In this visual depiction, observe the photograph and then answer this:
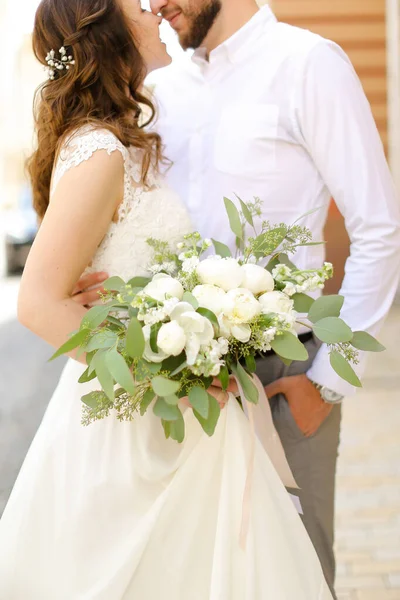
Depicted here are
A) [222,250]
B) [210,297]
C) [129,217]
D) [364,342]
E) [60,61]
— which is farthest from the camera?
[60,61]

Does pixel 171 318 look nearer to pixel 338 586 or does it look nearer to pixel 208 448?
pixel 208 448

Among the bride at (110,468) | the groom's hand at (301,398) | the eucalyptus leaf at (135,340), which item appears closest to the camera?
the eucalyptus leaf at (135,340)

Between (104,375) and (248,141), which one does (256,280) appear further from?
(248,141)

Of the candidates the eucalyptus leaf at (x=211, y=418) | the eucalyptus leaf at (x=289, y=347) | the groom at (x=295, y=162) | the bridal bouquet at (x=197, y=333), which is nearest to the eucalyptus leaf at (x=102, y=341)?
the bridal bouquet at (x=197, y=333)

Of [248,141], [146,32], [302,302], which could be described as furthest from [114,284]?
[146,32]

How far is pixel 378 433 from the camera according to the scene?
4746 millimetres

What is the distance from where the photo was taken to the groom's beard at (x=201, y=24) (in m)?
2.08

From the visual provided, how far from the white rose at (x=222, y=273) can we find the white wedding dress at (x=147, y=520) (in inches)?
11.9

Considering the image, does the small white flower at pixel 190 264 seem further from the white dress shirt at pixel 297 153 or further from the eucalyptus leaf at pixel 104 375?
the white dress shirt at pixel 297 153

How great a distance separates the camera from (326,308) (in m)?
1.53

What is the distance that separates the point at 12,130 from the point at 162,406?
1165 cm

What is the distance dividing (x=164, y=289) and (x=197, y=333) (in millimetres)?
114

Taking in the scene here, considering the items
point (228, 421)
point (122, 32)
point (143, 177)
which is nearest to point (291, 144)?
point (143, 177)

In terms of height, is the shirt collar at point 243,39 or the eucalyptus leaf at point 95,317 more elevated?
the shirt collar at point 243,39
